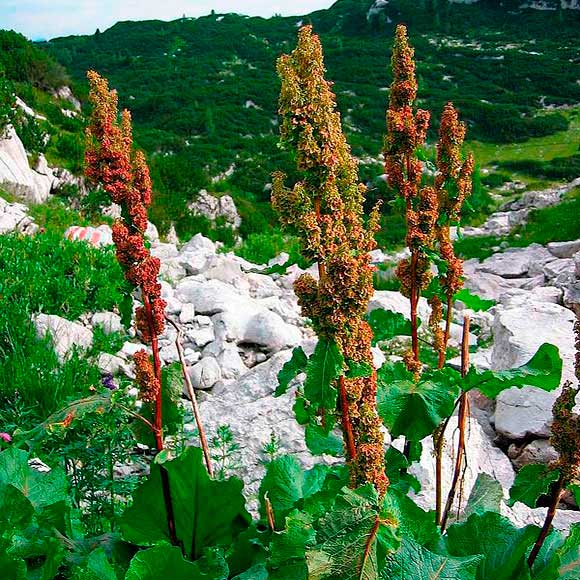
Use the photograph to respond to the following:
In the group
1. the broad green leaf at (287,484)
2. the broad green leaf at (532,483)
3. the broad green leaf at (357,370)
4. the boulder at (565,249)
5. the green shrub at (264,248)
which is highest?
the broad green leaf at (357,370)

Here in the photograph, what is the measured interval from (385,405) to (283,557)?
47 cm

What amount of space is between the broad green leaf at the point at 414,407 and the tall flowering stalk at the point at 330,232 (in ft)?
0.53

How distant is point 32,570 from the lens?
186 centimetres

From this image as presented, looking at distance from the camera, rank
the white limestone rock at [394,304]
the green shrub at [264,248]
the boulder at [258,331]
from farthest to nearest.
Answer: the green shrub at [264,248] < the white limestone rock at [394,304] < the boulder at [258,331]

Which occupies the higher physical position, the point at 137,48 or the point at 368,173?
the point at 137,48

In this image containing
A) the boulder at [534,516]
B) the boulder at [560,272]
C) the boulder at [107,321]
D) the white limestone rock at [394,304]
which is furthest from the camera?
the boulder at [560,272]

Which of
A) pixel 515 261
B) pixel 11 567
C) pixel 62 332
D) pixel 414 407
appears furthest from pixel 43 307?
pixel 515 261

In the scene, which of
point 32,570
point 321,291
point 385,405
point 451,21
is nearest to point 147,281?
point 321,291

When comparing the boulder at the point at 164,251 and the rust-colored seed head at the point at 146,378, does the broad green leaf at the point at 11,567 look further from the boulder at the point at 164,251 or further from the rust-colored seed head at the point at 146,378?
the boulder at the point at 164,251

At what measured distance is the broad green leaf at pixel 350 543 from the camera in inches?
44.0

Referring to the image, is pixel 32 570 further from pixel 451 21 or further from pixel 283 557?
pixel 451 21

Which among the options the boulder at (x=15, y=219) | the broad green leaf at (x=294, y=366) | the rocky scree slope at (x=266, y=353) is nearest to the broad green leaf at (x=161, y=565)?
the broad green leaf at (x=294, y=366)

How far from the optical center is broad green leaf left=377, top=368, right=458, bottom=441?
68.9 inches

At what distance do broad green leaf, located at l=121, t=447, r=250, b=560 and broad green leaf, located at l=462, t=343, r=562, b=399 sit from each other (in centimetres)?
80
